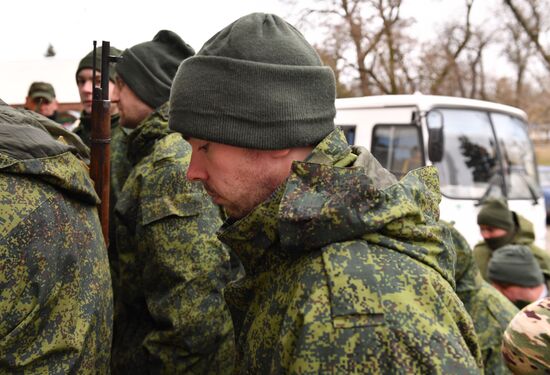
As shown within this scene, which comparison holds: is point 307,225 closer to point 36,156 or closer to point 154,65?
point 36,156

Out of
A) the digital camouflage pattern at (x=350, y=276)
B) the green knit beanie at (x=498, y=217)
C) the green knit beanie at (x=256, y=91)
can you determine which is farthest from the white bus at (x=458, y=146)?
the digital camouflage pattern at (x=350, y=276)

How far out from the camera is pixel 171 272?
225cm

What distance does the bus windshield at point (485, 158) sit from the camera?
280 inches

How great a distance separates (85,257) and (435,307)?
38.4 inches

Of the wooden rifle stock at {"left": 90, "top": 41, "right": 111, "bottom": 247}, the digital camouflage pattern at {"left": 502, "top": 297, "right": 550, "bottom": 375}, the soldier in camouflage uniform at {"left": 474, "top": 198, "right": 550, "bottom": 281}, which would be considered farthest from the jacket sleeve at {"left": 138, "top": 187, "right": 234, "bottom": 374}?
the soldier in camouflage uniform at {"left": 474, "top": 198, "right": 550, "bottom": 281}

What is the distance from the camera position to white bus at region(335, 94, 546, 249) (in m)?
6.96

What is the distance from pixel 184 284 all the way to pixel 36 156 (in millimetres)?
861

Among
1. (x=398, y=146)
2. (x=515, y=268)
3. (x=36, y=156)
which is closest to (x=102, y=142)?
(x=36, y=156)

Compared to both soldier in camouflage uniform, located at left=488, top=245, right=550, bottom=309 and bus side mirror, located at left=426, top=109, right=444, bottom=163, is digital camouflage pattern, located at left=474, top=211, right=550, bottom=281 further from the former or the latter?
bus side mirror, located at left=426, top=109, right=444, bottom=163

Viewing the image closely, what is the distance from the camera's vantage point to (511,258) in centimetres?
432

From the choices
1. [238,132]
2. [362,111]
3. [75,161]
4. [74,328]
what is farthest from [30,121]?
[362,111]

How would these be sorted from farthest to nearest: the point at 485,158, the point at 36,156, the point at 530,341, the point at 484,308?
the point at 485,158 → the point at 484,308 → the point at 530,341 → the point at 36,156

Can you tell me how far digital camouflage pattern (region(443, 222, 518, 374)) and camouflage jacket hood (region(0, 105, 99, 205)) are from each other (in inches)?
83.6

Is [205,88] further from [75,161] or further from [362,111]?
[362,111]
